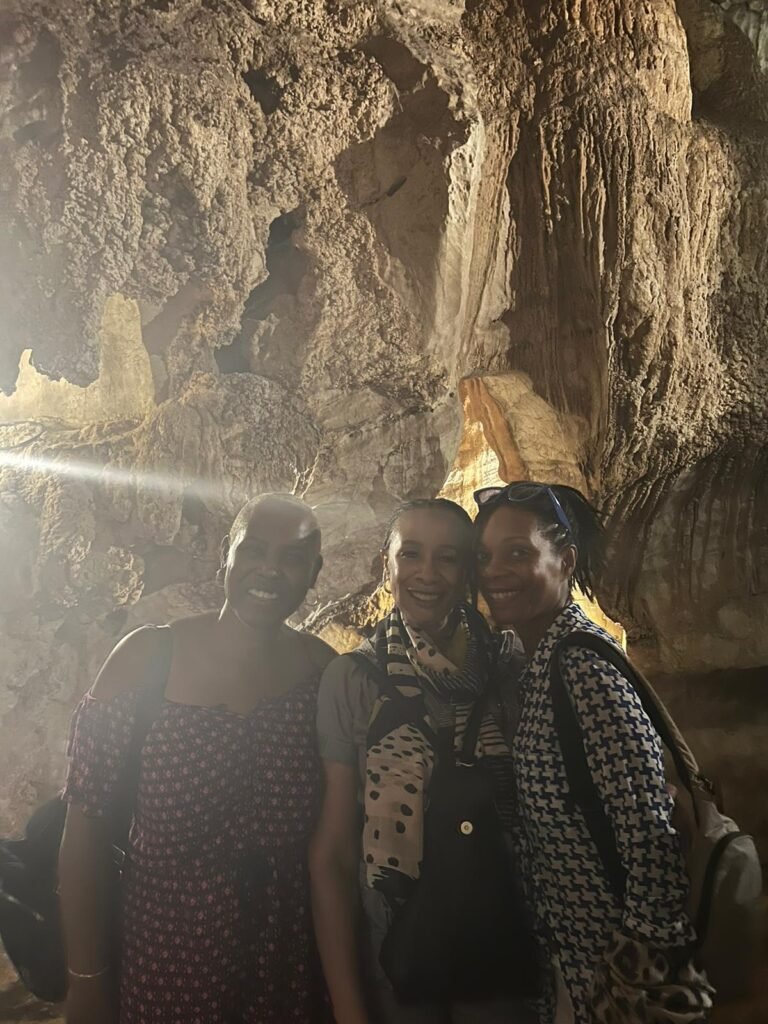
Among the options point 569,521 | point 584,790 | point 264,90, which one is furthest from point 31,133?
point 584,790

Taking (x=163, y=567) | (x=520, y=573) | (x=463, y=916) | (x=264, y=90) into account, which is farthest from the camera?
(x=163, y=567)

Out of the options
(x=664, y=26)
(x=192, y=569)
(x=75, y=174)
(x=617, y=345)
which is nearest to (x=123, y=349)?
(x=192, y=569)

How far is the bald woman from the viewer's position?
1.48 meters

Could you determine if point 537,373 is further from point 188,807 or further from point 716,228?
point 188,807

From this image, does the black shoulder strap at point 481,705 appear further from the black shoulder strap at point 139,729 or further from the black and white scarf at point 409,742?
the black shoulder strap at point 139,729

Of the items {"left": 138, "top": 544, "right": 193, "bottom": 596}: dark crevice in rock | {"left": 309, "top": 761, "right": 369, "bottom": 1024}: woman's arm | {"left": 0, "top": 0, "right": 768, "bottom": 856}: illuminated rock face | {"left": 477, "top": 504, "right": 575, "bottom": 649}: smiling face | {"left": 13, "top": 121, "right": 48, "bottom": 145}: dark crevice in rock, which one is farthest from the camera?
{"left": 138, "top": 544, "right": 193, "bottom": 596}: dark crevice in rock

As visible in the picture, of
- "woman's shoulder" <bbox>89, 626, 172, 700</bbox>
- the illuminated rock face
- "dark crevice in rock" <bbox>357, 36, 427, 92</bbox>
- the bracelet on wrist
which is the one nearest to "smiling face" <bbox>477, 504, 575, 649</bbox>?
"woman's shoulder" <bbox>89, 626, 172, 700</bbox>

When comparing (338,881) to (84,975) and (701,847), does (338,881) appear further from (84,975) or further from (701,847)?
(701,847)

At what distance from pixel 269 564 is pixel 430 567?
1.13 ft

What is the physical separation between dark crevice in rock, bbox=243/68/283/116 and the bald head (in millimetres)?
1749

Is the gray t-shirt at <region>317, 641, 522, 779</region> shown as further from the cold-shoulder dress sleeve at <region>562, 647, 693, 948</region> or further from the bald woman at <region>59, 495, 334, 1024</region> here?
the cold-shoulder dress sleeve at <region>562, 647, 693, 948</region>

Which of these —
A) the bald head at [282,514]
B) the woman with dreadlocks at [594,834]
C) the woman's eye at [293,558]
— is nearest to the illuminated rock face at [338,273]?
the bald head at [282,514]

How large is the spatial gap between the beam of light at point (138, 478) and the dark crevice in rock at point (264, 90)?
1.39 meters

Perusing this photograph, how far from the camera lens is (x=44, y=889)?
1.54 m
